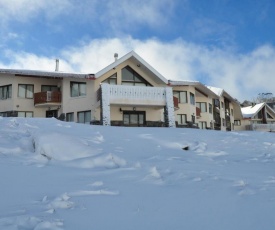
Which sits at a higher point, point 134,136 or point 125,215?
point 134,136

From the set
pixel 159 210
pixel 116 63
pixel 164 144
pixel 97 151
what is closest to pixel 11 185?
pixel 159 210

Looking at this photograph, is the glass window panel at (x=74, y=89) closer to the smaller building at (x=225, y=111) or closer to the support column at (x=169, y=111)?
the support column at (x=169, y=111)

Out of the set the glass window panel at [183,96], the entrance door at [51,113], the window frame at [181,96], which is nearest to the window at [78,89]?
the entrance door at [51,113]

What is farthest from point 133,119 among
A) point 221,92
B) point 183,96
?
point 221,92

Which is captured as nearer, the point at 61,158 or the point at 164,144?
the point at 61,158

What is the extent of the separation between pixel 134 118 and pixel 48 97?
306 inches

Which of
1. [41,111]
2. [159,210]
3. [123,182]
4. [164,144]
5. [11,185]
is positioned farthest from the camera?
[41,111]

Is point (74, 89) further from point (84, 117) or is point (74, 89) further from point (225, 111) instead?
point (225, 111)

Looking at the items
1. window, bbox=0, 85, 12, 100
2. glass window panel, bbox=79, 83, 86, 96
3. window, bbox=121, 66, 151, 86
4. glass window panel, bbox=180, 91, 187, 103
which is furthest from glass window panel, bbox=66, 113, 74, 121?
glass window panel, bbox=180, 91, 187, 103

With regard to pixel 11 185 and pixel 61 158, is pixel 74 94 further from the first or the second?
pixel 11 185

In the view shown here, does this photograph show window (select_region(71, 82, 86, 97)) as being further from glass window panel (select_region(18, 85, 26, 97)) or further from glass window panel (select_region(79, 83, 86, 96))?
glass window panel (select_region(18, 85, 26, 97))

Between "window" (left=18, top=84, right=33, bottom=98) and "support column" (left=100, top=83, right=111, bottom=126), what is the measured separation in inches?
348

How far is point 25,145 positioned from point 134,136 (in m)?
4.18

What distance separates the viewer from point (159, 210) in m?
4.27
